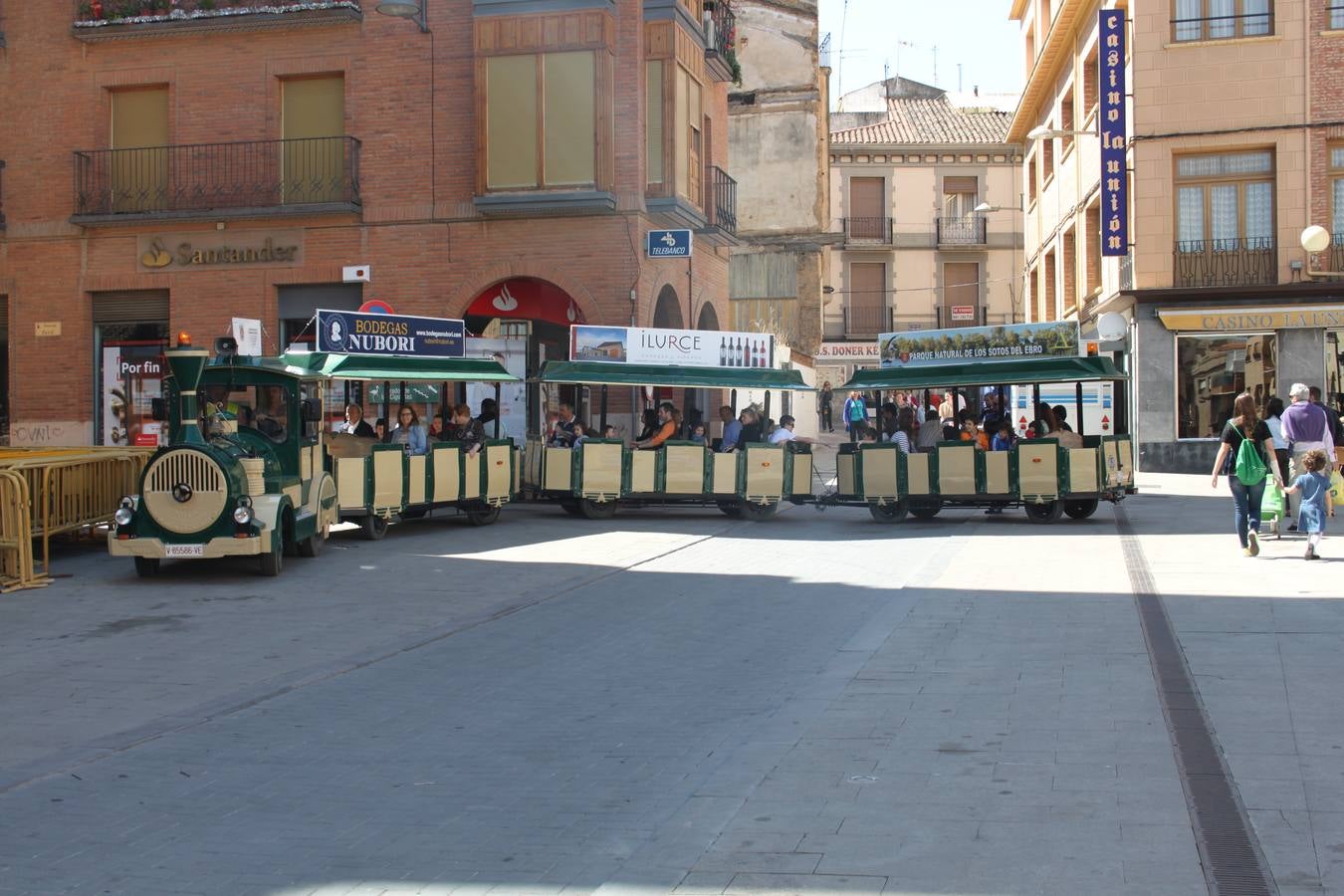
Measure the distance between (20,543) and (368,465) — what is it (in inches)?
190

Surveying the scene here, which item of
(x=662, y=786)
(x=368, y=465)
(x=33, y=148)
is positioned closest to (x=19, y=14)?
(x=33, y=148)

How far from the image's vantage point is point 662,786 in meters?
6.11

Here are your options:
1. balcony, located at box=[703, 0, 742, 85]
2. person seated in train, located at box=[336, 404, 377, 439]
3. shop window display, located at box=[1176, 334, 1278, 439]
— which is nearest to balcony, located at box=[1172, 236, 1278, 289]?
shop window display, located at box=[1176, 334, 1278, 439]

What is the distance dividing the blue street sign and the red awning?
234 centimetres

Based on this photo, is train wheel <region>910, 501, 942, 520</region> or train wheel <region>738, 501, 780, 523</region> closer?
train wheel <region>910, 501, 942, 520</region>

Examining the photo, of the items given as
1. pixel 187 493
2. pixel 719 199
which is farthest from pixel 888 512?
pixel 719 199

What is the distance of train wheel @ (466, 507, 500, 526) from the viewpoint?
1941 cm

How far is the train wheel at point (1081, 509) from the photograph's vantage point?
64.2 ft

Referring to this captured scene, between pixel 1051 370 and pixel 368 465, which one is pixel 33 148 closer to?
pixel 368 465

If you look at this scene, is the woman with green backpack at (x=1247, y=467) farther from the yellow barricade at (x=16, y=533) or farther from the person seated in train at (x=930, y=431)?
the yellow barricade at (x=16, y=533)

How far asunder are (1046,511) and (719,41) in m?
14.0

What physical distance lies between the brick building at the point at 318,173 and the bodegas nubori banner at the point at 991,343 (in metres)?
5.68

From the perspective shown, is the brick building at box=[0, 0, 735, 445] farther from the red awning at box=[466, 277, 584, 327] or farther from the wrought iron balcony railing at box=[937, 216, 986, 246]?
the wrought iron balcony railing at box=[937, 216, 986, 246]

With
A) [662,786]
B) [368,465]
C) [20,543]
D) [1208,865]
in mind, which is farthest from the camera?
[368,465]
